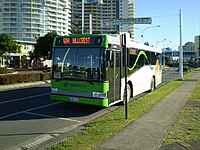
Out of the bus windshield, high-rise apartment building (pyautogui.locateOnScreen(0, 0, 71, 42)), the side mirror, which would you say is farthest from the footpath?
high-rise apartment building (pyautogui.locateOnScreen(0, 0, 71, 42))

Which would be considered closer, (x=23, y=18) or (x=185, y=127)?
(x=185, y=127)

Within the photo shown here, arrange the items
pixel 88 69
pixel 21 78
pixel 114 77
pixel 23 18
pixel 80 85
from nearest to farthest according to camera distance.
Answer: pixel 88 69, pixel 80 85, pixel 114 77, pixel 21 78, pixel 23 18

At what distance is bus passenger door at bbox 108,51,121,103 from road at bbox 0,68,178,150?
0.86 meters

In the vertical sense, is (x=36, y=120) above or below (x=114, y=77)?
below

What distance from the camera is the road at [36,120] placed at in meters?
7.16

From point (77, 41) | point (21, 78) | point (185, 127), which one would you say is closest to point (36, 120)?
point (77, 41)

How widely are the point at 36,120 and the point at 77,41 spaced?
11.4 ft

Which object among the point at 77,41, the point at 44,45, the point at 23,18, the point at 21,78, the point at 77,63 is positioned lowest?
the point at 21,78

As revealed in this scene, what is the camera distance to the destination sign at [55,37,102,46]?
10656 millimetres

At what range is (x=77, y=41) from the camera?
10.9 m

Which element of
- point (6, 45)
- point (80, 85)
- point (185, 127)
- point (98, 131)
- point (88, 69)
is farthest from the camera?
point (6, 45)

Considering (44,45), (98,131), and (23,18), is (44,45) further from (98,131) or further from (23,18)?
(98,131)

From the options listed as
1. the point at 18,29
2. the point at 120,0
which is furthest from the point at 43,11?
the point at 120,0

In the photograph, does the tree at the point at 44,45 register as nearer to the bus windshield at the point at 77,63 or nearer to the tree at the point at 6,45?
the tree at the point at 6,45
